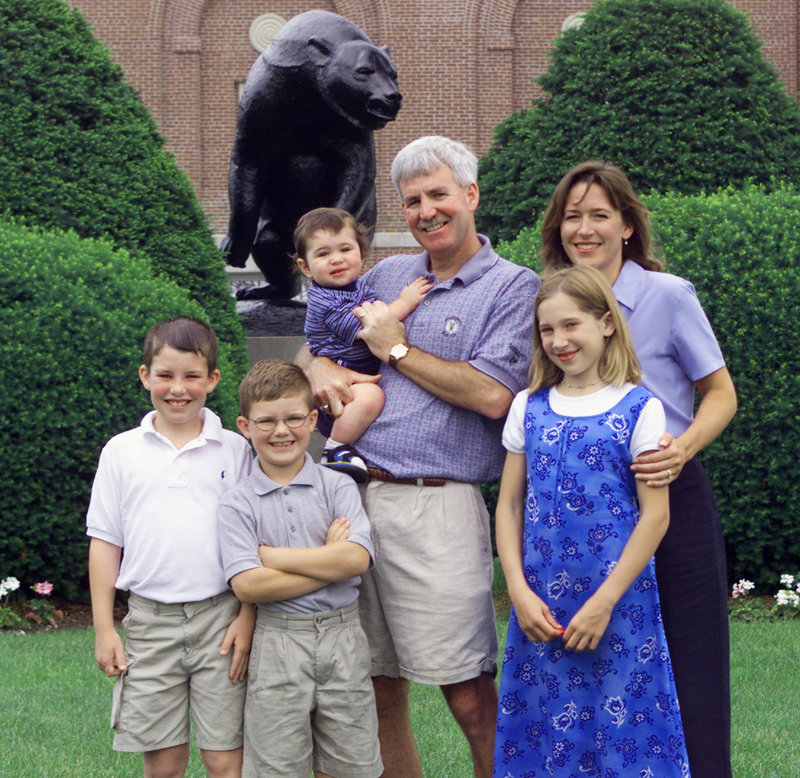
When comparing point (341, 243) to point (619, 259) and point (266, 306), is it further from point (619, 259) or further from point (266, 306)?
point (266, 306)

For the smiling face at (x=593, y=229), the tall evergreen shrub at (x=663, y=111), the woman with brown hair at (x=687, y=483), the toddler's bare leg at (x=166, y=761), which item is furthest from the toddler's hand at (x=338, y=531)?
the tall evergreen shrub at (x=663, y=111)

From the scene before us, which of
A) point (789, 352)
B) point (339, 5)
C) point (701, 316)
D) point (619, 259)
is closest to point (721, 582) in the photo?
point (701, 316)

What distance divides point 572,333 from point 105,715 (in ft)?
10.4

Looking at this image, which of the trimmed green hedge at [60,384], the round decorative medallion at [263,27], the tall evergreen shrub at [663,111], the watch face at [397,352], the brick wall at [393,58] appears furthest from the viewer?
the round decorative medallion at [263,27]

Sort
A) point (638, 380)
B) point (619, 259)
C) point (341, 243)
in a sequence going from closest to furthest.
Answer: point (638, 380) → point (619, 259) → point (341, 243)

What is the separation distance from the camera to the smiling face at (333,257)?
10.6 ft

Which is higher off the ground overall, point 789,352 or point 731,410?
point 731,410

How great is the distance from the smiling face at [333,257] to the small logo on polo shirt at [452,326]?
1.13 feet

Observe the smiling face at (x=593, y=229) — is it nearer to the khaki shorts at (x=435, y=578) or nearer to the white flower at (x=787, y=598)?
the khaki shorts at (x=435, y=578)

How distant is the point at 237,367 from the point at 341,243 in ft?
12.9

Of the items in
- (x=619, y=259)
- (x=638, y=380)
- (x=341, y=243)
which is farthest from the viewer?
(x=341, y=243)

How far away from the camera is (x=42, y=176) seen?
7277 mm

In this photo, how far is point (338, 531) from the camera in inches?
113

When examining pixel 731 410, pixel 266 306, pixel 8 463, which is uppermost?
pixel 731 410
